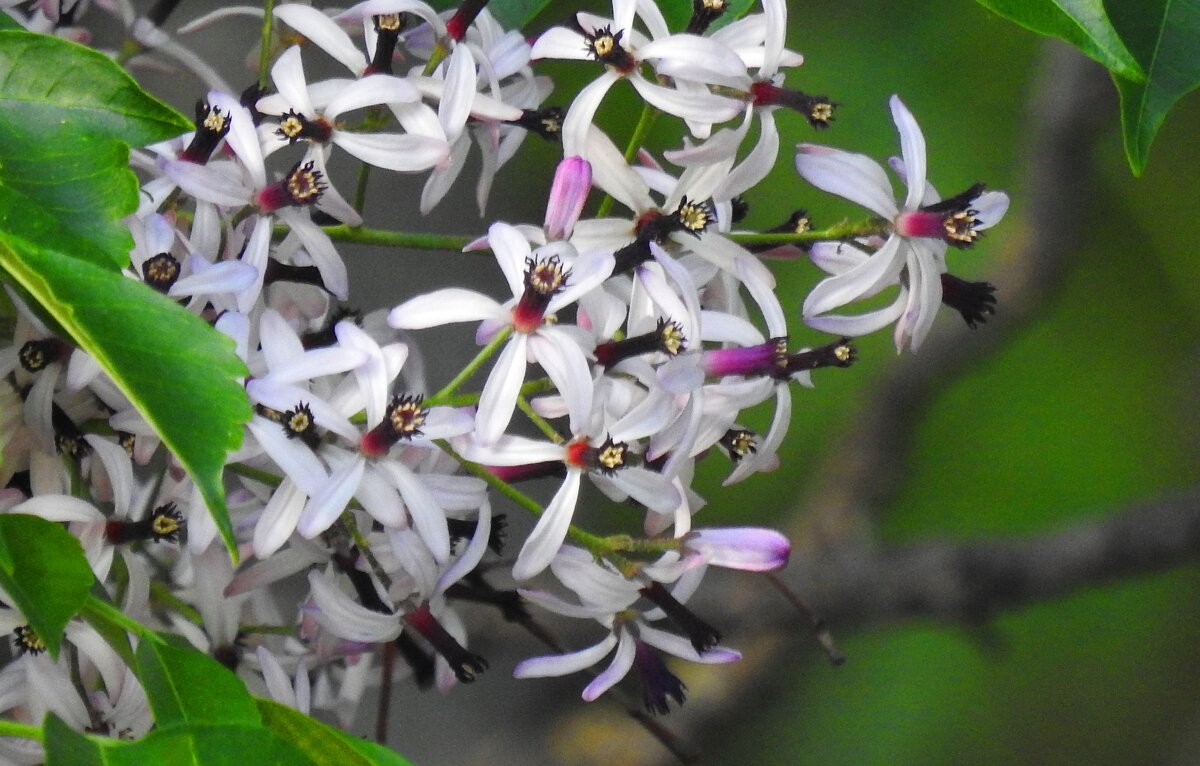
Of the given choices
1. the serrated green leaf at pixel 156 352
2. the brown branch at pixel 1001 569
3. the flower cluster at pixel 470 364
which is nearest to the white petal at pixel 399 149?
the flower cluster at pixel 470 364

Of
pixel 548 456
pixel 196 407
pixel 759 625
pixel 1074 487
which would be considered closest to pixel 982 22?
pixel 1074 487

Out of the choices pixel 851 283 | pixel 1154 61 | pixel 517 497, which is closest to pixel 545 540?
pixel 517 497

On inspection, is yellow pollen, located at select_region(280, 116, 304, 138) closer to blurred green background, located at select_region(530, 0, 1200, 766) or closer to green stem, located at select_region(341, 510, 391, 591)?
green stem, located at select_region(341, 510, 391, 591)

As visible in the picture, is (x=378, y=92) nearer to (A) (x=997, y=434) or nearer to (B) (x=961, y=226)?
(B) (x=961, y=226)

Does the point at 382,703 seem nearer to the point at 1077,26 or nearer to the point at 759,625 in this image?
the point at 1077,26

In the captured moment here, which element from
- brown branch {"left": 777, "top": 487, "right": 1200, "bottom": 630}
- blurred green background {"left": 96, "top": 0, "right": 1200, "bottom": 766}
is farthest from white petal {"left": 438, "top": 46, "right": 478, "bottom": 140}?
blurred green background {"left": 96, "top": 0, "right": 1200, "bottom": 766}

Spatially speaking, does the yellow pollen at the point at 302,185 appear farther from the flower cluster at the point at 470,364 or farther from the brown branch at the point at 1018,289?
the brown branch at the point at 1018,289

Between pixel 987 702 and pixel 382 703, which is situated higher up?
pixel 382 703
